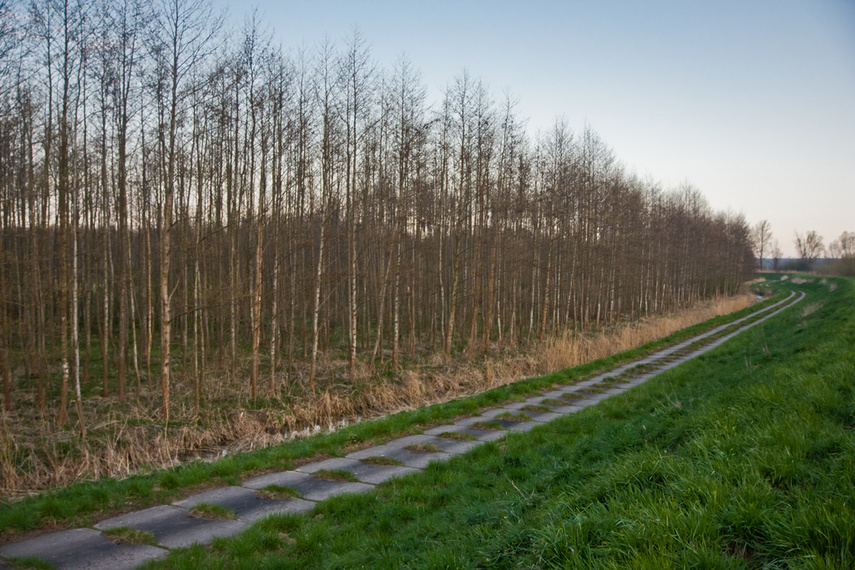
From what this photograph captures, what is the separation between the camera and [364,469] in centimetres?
614

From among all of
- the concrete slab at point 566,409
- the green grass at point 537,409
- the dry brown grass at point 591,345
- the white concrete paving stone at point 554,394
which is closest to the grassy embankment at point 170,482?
the green grass at point 537,409

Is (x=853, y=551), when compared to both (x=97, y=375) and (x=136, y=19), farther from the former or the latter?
(x=97, y=375)

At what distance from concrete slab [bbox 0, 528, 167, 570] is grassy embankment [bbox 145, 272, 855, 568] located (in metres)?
0.29

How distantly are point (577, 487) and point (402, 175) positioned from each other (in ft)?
43.0

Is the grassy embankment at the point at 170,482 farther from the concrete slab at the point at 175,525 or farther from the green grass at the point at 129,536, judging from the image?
the green grass at the point at 129,536

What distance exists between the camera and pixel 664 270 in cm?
4494

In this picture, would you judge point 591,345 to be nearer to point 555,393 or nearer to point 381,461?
point 555,393

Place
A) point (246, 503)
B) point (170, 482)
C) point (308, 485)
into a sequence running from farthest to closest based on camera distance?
point (308, 485) → point (170, 482) → point (246, 503)

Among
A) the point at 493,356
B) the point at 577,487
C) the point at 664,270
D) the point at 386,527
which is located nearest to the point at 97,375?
the point at 493,356

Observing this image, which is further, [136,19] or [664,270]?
[664,270]

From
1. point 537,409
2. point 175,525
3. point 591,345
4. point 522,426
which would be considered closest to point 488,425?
point 522,426

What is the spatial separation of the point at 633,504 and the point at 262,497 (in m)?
3.56

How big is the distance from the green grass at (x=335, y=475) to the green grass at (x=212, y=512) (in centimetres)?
119

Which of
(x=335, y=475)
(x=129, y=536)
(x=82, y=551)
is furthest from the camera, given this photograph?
(x=335, y=475)
